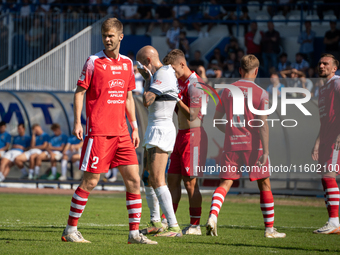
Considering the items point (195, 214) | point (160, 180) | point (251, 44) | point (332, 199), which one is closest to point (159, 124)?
point (160, 180)

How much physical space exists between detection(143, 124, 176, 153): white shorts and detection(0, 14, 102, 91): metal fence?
1336cm

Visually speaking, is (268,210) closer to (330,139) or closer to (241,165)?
(241,165)

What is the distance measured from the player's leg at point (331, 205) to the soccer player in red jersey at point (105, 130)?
2898 millimetres

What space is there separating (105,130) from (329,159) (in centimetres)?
352

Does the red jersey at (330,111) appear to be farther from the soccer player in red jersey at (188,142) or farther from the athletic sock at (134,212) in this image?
the athletic sock at (134,212)

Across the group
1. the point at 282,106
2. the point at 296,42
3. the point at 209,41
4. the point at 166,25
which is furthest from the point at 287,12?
the point at 282,106

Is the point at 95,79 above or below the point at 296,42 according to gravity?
below

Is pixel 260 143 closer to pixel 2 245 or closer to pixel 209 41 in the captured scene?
pixel 2 245

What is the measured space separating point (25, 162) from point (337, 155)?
10.3 metres

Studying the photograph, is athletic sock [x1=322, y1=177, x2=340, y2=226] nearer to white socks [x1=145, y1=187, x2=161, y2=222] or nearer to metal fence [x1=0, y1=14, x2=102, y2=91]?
white socks [x1=145, y1=187, x2=161, y2=222]

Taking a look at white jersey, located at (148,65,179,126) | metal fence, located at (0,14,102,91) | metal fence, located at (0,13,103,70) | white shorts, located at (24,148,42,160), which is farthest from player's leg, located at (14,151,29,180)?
white jersey, located at (148,65,179,126)

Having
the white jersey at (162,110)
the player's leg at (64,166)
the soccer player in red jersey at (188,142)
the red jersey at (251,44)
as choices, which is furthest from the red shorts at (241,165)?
the red jersey at (251,44)

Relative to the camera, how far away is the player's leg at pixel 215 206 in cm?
607

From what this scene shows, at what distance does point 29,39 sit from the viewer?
2134 centimetres
